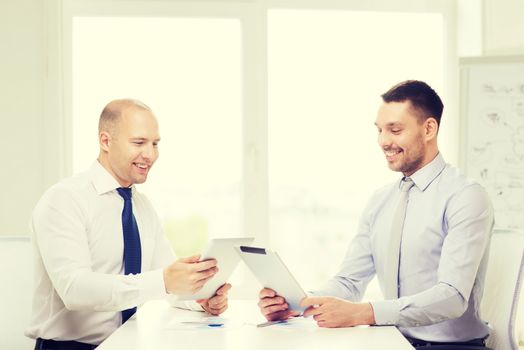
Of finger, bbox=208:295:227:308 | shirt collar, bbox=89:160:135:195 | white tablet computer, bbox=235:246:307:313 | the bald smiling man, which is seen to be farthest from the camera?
shirt collar, bbox=89:160:135:195

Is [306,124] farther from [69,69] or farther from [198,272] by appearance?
[198,272]

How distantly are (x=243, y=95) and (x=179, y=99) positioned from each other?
1.28 feet

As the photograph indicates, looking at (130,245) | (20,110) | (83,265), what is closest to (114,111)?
(130,245)

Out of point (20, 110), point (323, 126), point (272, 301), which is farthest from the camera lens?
point (323, 126)

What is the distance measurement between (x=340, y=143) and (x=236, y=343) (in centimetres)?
276

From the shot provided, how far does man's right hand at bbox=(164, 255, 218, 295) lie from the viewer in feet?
8.07

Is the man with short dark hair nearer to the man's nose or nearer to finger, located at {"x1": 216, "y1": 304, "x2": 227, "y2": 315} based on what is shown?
the man's nose

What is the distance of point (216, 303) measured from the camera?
2.72 meters

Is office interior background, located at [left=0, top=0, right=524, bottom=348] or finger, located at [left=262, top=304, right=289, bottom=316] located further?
office interior background, located at [left=0, top=0, right=524, bottom=348]

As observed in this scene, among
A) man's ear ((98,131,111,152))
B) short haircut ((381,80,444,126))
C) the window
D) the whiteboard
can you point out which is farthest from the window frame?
short haircut ((381,80,444,126))

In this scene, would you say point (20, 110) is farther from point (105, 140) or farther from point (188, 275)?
point (188, 275)

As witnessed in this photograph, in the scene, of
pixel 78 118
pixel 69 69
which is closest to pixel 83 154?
pixel 78 118

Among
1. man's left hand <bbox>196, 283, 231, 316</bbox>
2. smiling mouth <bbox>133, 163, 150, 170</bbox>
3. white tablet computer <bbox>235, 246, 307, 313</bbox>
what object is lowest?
man's left hand <bbox>196, 283, 231, 316</bbox>

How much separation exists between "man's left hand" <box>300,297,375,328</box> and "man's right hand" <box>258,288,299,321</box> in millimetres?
109
